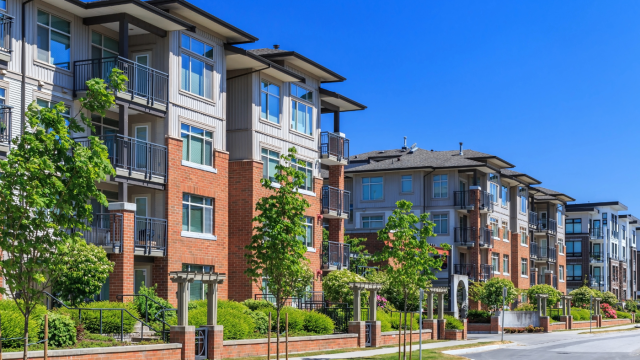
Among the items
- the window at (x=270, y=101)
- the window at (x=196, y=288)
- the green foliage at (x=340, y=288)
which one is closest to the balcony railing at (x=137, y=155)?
the window at (x=196, y=288)

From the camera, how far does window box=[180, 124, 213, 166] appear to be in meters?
32.8

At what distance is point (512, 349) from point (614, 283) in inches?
3073

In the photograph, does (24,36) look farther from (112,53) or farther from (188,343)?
(188,343)

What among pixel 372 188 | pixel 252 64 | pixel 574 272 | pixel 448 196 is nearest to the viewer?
pixel 252 64

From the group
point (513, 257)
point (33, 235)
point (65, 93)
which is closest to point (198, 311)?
point (65, 93)

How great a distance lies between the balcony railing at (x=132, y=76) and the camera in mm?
29031

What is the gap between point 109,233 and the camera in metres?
28.0

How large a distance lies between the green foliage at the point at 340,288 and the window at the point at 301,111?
25.2ft

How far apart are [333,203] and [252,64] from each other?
10.1 m

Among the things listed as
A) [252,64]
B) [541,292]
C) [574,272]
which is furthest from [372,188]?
[574,272]

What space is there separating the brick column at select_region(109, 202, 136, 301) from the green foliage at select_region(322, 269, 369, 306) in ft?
41.0

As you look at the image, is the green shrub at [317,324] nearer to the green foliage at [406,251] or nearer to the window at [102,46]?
the green foliage at [406,251]

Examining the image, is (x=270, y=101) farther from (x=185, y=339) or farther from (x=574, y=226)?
(x=574, y=226)

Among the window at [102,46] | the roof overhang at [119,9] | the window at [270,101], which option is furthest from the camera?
the window at [270,101]
